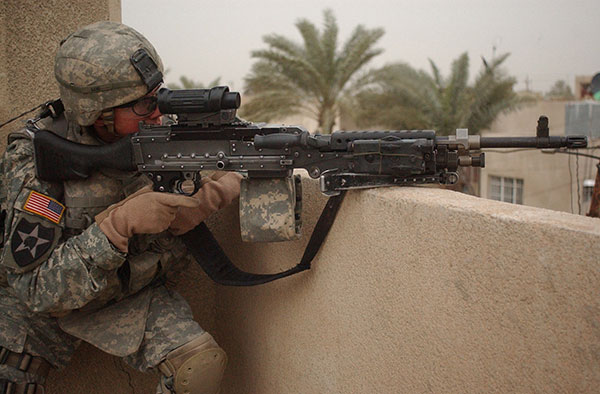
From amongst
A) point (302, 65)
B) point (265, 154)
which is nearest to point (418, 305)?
point (265, 154)

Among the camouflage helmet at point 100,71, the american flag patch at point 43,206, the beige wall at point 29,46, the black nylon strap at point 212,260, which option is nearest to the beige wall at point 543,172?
the beige wall at point 29,46

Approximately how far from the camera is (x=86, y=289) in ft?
6.86

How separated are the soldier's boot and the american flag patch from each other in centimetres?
58

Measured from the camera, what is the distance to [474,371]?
1423 millimetres

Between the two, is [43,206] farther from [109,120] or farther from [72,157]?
[109,120]

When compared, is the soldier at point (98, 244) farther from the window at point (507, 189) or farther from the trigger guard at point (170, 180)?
the window at point (507, 189)

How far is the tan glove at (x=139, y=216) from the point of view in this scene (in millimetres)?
2098

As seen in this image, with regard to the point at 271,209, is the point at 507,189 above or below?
below

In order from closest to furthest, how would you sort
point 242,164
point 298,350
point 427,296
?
point 427,296
point 242,164
point 298,350

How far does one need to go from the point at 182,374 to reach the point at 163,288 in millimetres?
492

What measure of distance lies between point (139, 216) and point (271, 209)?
50 centimetres

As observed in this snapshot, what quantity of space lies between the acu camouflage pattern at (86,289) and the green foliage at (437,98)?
39.2ft

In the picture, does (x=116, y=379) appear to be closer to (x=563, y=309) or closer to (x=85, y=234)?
(x=85, y=234)

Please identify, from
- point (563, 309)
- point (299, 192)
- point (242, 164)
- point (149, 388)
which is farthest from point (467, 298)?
point (149, 388)
